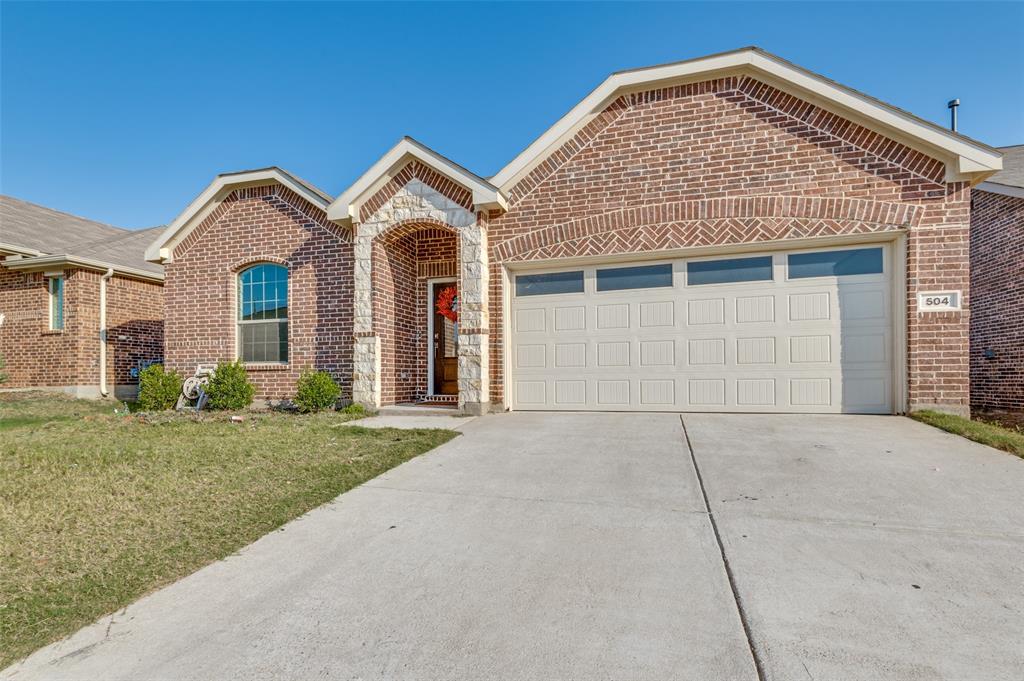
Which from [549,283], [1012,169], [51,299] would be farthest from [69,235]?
[1012,169]

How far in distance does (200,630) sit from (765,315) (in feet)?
25.4

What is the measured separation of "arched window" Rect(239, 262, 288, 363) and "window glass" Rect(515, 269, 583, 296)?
483cm

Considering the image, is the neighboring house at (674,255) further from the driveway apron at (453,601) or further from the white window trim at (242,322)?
the driveway apron at (453,601)

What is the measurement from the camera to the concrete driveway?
6.17 feet

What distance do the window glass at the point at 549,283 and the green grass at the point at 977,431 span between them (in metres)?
5.13

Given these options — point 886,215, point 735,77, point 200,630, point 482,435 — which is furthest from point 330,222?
point 886,215

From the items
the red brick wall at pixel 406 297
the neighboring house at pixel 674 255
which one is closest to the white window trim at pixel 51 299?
the neighboring house at pixel 674 255

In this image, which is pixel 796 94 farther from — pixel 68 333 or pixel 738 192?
pixel 68 333

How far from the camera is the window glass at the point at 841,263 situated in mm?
7270

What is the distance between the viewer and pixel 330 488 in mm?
3982

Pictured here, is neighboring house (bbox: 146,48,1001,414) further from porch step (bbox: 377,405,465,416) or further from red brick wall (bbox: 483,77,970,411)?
porch step (bbox: 377,405,465,416)

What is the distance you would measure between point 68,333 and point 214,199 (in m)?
5.84

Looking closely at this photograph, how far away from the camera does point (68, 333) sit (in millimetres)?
11852

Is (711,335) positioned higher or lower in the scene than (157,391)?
higher
